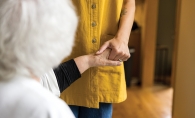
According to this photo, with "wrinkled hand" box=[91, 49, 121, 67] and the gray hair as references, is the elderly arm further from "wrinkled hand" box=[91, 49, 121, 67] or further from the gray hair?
the gray hair

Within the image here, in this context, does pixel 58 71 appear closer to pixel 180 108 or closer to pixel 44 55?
pixel 44 55

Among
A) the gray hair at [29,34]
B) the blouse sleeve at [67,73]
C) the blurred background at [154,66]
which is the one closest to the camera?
the gray hair at [29,34]

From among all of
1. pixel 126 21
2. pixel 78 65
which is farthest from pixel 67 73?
pixel 126 21

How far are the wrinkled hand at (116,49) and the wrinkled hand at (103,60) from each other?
0.04ft

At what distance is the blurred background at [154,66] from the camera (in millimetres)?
1902

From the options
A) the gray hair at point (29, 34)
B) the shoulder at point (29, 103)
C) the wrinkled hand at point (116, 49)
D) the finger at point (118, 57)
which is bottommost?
the shoulder at point (29, 103)

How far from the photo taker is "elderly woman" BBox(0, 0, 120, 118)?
2.22 ft

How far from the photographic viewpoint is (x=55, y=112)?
70 cm

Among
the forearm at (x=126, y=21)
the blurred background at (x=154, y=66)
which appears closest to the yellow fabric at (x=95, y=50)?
the forearm at (x=126, y=21)

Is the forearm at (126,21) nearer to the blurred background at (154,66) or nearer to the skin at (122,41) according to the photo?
the skin at (122,41)

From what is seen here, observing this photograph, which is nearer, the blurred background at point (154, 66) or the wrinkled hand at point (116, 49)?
the wrinkled hand at point (116, 49)

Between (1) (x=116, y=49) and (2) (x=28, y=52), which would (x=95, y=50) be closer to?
(1) (x=116, y=49)

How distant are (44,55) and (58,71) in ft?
1.13

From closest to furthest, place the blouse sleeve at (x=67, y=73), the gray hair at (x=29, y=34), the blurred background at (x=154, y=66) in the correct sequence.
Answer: the gray hair at (x=29, y=34) → the blouse sleeve at (x=67, y=73) → the blurred background at (x=154, y=66)
